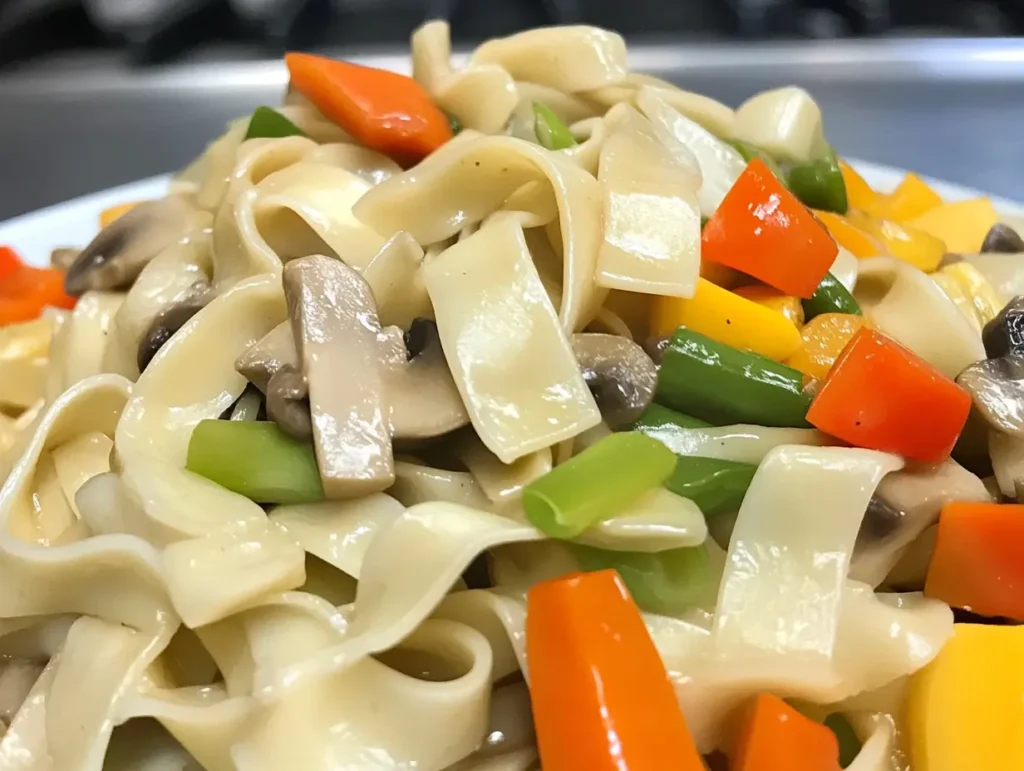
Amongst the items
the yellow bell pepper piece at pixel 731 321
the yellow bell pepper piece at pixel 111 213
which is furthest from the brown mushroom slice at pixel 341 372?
the yellow bell pepper piece at pixel 111 213

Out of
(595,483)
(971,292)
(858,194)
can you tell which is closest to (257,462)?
(595,483)

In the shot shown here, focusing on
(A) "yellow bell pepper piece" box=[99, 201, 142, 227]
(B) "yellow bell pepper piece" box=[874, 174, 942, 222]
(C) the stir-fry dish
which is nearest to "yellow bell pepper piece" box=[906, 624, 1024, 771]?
(C) the stir-fry dish

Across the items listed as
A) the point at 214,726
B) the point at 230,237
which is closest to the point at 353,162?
the point at 230,237

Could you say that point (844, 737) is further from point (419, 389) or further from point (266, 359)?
point (266, 359)

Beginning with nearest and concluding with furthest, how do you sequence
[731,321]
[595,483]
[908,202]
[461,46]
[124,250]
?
1. [595,483]
2. [731,321]
3. [124,250]
4. [908,202]
5. [461,46]

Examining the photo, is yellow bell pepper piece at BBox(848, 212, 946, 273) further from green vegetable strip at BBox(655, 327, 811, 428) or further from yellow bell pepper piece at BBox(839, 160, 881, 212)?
green vegetable strip at BBox(655, 327, 811, 428)
